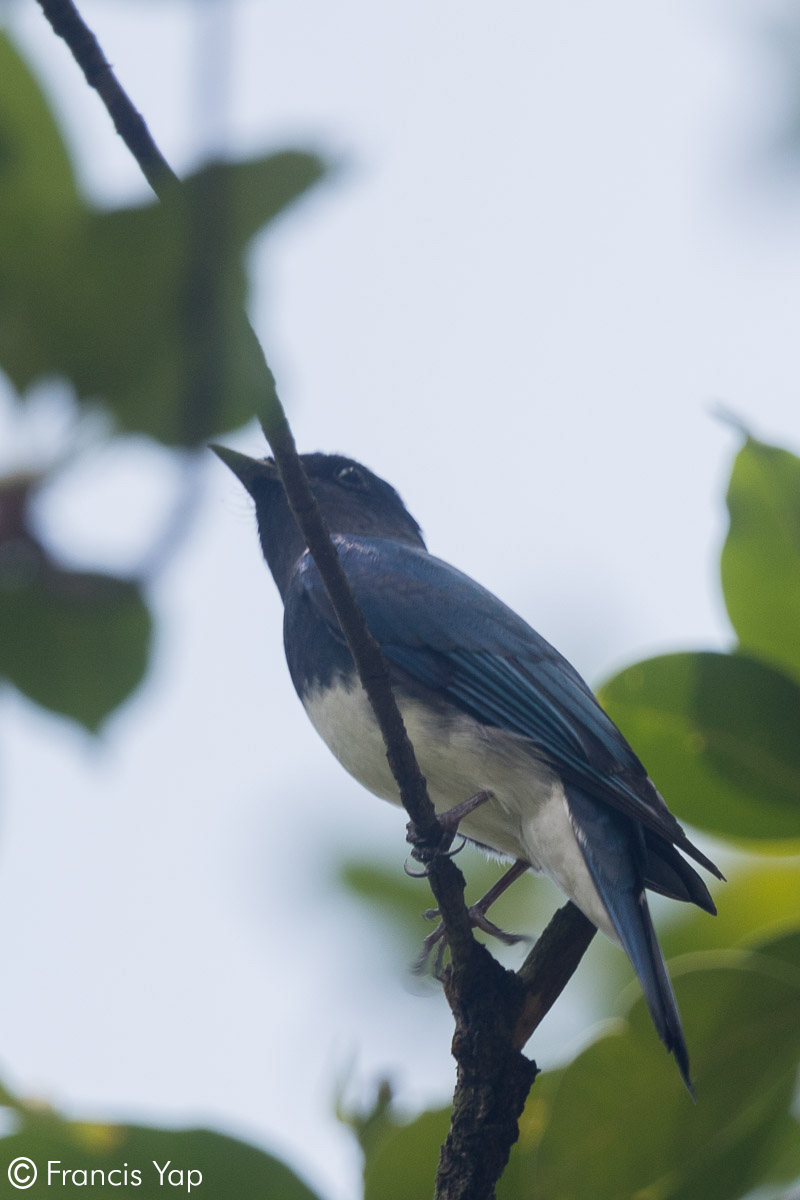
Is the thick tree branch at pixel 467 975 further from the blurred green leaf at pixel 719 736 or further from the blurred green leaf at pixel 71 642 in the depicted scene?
the blurred green leaf at pixel 71 642

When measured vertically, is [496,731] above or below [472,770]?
above

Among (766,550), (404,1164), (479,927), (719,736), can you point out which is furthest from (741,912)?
(404,1164)

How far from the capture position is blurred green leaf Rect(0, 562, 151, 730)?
1.54 m

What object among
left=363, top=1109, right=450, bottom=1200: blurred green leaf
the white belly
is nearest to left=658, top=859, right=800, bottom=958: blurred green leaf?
the white belly

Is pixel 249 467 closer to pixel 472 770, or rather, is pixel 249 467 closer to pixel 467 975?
pixel 472 770

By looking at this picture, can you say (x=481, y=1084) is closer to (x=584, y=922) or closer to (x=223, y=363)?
(x=584, y=922)

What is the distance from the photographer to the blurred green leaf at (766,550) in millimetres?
2846

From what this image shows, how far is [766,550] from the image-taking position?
2.86m

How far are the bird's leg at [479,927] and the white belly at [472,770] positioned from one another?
7 centimetres

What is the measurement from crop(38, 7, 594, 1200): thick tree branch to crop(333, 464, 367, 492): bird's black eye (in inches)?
84.8

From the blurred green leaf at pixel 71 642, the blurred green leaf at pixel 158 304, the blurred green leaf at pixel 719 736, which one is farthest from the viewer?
the blurred green leaf at pixel 719 736

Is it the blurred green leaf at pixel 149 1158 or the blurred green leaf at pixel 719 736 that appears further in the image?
the blurred green leaf at pixel 719 736

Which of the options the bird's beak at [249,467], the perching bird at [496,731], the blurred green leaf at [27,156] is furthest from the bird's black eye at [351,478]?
the blurred green leaf at [27,156]

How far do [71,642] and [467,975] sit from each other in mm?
1507
